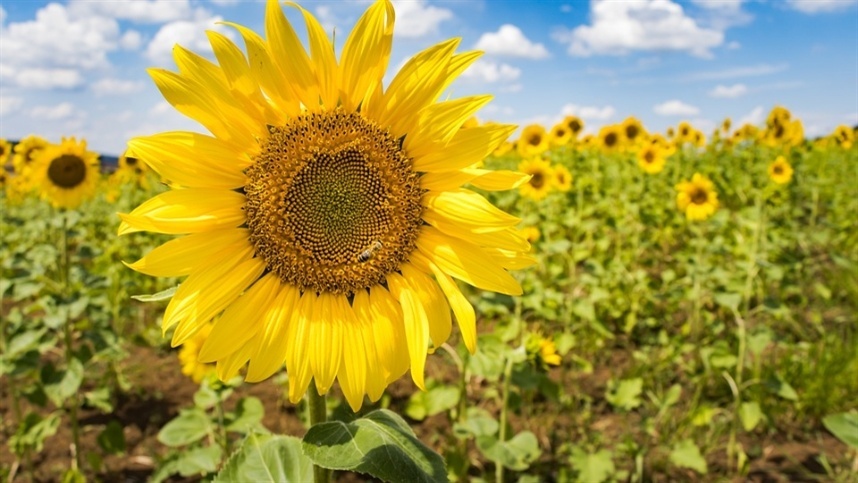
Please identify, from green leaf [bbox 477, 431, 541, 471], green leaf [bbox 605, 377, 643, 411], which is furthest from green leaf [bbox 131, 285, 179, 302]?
green leaf [bbox 605, 377, 643, 411]

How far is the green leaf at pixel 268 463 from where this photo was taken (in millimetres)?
1548

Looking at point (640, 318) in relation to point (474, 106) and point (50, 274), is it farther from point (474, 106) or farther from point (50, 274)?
point (50, 274)

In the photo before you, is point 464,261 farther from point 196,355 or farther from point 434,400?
point 196,355

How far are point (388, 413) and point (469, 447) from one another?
271 centimetres

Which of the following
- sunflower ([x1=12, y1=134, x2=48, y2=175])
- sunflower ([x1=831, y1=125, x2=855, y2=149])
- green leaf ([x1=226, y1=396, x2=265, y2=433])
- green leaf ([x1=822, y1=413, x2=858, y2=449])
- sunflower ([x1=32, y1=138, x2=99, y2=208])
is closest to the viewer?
green leaf ([x1=822, y1=413, x2=858, y2=449])

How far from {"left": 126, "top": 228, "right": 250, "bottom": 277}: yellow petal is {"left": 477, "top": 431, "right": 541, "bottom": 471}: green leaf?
1891mm

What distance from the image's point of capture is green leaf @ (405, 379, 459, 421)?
329 cm

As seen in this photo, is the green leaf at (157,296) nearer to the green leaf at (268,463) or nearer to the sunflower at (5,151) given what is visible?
the green leaf at (268,463)

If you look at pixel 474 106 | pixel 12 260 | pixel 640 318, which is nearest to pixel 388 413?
pixel 474 106

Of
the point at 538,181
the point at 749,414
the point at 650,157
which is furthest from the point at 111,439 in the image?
the point at 650,157

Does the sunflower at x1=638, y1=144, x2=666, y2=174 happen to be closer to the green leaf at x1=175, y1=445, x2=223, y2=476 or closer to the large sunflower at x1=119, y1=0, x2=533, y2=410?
the green leaf at x1=175, y1=445, x2=223, y2=476

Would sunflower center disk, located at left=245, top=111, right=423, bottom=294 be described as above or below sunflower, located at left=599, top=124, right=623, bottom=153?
below

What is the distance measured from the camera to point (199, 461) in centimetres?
288

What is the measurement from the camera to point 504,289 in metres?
1.43
